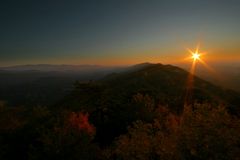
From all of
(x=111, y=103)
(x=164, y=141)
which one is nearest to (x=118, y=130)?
(x=111, y=103)

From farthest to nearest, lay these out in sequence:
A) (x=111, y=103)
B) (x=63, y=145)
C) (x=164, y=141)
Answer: (x=111, y=103), (x=63, y=145), (x=164, y=141)

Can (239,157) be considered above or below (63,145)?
above

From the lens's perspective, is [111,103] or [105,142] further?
[111,103]

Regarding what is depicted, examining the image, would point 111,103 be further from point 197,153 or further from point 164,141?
point 197,153

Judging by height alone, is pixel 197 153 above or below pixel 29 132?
above

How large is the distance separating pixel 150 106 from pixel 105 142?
15.1 m

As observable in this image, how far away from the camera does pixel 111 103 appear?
2864 inches

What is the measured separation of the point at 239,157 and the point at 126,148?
38.6 ft

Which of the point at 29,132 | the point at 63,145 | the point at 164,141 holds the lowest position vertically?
the point at 29,132

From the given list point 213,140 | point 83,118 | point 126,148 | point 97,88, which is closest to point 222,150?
point 213,140

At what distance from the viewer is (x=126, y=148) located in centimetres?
2506

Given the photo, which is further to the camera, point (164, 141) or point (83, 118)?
point (83, 118)

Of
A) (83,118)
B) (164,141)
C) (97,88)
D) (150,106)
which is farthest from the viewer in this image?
(97,88)

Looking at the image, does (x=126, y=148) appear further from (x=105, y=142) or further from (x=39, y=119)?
(x=39, y=119)
